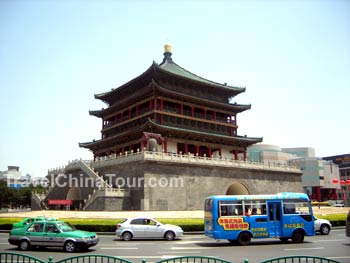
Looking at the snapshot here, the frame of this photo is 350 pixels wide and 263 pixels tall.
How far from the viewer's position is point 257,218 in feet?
56.9

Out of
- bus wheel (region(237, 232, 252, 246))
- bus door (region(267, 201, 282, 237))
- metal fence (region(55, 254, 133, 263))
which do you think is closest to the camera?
metal fence (region(55, 254, 133, 263))

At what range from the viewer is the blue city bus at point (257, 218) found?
17047mm

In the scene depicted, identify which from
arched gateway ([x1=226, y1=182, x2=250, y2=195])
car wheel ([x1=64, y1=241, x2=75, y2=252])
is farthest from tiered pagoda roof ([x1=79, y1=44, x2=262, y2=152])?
car wheel ([x1=64, y1=241, x2=75, y2=252])

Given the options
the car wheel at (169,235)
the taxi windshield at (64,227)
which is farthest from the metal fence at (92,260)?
the car wheel at (169,235)

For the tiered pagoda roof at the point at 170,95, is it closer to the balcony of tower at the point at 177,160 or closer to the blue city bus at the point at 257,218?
the balcony of tower at the point at 177,160

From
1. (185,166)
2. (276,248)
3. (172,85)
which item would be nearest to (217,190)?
(185,166)

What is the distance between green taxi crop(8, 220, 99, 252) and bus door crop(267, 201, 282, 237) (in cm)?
872

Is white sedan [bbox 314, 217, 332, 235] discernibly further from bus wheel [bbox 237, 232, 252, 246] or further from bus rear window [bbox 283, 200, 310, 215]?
bus wheel [bbox 237, 232, 252, 246]

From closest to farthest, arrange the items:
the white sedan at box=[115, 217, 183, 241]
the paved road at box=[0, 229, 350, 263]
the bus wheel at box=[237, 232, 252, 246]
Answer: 1. the paved road at box=[0, 229, 350, 263]
2. the bus wheel at box=[237, 232, 252, 246]
3. the white sedan at box=[115, 217, 183, 241]

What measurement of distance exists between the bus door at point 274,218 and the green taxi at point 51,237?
872cm

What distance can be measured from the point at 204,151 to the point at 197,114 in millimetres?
5466

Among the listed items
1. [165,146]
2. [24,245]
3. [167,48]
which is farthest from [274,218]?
[167,48]

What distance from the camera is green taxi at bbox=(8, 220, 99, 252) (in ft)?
47.9

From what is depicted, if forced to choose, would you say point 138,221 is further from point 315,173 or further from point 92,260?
point 315,173
